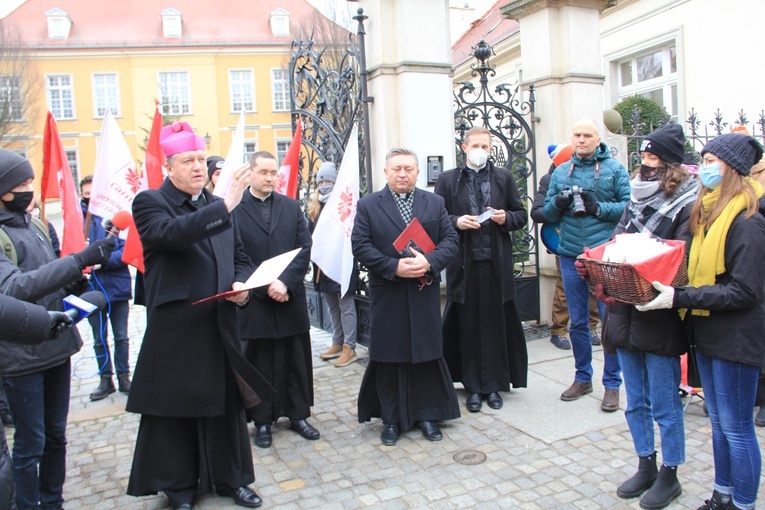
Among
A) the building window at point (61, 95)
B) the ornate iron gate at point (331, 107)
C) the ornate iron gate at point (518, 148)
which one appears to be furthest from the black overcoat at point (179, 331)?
the building window at point (61, 95)

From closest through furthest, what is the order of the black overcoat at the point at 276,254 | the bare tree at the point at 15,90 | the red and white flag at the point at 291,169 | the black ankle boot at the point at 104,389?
the black overcoat at the point at 276,254, the black ankle boot at the point at 104,389, the red and white flag at the point at 291,169, the bare tree at the point at 15,90

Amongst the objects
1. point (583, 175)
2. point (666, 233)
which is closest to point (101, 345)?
point (583, 175)

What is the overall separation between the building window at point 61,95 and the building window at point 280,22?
1337 centimetres

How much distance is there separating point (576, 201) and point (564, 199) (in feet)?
0.36

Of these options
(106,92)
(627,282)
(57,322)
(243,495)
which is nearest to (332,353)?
(243,495)

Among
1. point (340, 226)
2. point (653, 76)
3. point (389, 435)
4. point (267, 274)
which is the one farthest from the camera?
point (653, 76)

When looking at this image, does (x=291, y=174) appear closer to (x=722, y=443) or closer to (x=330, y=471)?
(x=330, y=471)

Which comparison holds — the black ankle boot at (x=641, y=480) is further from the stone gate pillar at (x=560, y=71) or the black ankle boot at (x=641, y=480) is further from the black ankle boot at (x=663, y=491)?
the stone gate pillar at (x=560, y=71)

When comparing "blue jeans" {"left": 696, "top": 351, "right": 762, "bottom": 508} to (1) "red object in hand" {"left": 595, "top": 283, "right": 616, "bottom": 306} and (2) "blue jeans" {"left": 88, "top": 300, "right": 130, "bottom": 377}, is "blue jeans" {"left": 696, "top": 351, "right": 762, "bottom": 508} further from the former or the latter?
(2) "blue jeans" {"left": 88, "top": 300, "right": 130, "bottom": 377}

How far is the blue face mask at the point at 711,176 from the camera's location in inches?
122

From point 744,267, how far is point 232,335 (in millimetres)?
2613

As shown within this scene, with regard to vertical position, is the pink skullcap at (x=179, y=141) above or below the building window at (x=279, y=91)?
below

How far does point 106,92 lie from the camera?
40688 millimetres

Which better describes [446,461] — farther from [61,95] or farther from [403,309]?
[61,95]
